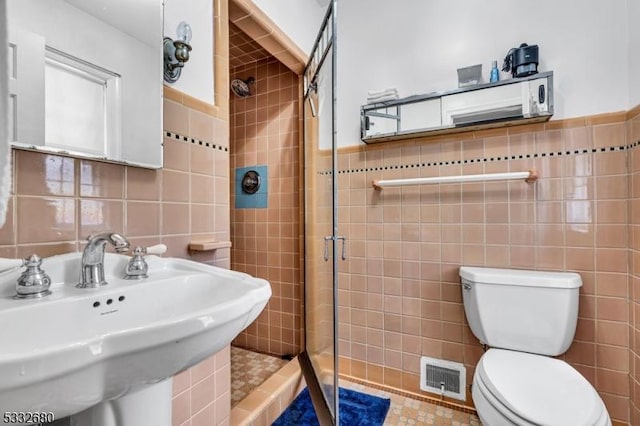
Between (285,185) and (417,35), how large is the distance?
1205 mm

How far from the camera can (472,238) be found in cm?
156

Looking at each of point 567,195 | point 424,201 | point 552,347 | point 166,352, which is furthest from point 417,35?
point 166,352

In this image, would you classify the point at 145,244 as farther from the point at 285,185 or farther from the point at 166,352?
the point at 285,185

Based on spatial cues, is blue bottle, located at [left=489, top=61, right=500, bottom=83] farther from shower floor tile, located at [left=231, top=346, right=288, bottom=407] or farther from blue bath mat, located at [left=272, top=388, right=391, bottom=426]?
→ shower floor tile, located at [left=231, top=346, right=288, bottom=407]

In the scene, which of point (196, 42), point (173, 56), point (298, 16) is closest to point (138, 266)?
point (173, 56)

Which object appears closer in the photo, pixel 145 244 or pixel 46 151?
pixel 46 151

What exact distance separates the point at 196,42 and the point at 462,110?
4.14 feet

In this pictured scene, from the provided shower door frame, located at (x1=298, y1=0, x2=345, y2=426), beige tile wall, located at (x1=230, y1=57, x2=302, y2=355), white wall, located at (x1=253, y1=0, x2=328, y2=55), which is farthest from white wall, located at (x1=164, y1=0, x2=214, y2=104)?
beige tile wall, located at (x1=230, y1=57, x2=302, y2=355)

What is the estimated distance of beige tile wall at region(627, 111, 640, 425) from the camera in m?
1.24

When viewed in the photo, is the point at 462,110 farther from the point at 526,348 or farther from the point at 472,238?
the point at 526,348

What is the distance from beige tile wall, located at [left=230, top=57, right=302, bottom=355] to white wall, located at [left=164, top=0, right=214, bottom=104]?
0.89 meters

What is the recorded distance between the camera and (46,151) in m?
0.74

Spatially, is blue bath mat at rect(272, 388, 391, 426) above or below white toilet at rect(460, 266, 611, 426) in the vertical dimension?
below

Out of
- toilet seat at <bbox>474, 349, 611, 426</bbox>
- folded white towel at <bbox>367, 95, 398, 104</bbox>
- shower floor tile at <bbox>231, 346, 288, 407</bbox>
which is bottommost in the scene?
shower floor tile at <bbox>231, 346, 288, 407</bbox>
